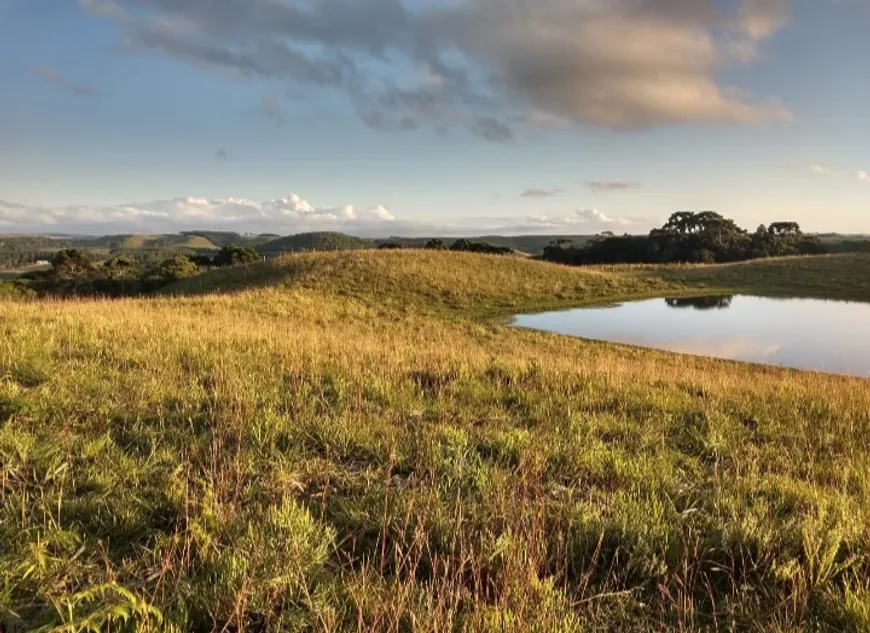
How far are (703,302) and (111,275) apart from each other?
243ft

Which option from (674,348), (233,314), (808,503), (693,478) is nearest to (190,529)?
(693,478)

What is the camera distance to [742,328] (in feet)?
94.2

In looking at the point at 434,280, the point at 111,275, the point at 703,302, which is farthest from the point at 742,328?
the point at 111,275

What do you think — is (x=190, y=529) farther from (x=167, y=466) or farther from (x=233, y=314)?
(x=233, y=314)

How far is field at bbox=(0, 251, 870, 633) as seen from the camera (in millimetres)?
3307

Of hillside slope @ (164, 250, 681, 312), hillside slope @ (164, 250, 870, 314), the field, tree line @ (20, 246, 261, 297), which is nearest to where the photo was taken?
the field

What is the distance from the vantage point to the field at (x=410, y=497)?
3.31m

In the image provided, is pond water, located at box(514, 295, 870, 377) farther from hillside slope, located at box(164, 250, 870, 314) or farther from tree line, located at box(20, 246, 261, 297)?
tree line, located at box(20, 246, 261, 297)

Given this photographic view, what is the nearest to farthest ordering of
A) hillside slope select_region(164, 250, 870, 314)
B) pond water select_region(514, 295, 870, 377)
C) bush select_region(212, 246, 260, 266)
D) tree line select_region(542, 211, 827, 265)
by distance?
pond water select_region(514, 295, 870, 377) → hillside slope select_region(164, 250, 870, 314) → bush select_region(212, 246, 260, 266) → tree line select_region(542, 211, 827, 265)

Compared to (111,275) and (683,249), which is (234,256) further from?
(683,249)

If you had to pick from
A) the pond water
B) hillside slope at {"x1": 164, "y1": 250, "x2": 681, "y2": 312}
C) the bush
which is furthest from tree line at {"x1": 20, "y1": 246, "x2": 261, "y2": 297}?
the pond water

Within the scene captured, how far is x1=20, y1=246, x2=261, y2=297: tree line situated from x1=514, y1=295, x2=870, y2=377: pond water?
3828 cm

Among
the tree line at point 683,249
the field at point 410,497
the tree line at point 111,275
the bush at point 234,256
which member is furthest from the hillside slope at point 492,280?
the tree line at point 683,249

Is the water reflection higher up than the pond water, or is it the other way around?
the water reflection
